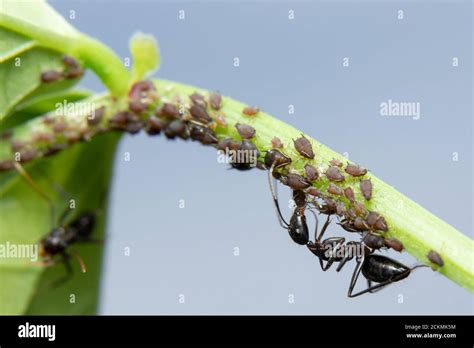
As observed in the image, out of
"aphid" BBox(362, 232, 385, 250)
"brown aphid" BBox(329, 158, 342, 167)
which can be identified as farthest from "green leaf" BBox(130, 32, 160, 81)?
"aphid" BBox(362, 232, 385, 250)

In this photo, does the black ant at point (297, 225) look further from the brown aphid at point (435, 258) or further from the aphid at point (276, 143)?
the brown aphid at point (435, 258)

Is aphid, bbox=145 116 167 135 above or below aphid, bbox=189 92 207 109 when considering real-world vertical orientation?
below

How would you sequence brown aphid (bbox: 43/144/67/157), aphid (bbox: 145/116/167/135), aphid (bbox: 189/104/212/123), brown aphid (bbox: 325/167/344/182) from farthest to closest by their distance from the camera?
brown aphid (bbox: 43/144/67/157) < aphid (bbox: 145/116/167/135) < aphid (bbox: 189/104/212/123) < brown aphid (bbox: 325/167/344/182)

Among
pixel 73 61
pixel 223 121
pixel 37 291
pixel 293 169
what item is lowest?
pixel 37 291

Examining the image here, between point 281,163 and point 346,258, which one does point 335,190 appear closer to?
point 281,163

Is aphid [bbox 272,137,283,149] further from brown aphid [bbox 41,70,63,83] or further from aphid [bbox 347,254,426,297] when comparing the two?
brown aphid [bbox 41,70,63,83]

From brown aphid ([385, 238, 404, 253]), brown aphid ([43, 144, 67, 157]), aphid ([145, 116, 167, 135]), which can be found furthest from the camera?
brown aphid ([43, 144, 67, 157])
